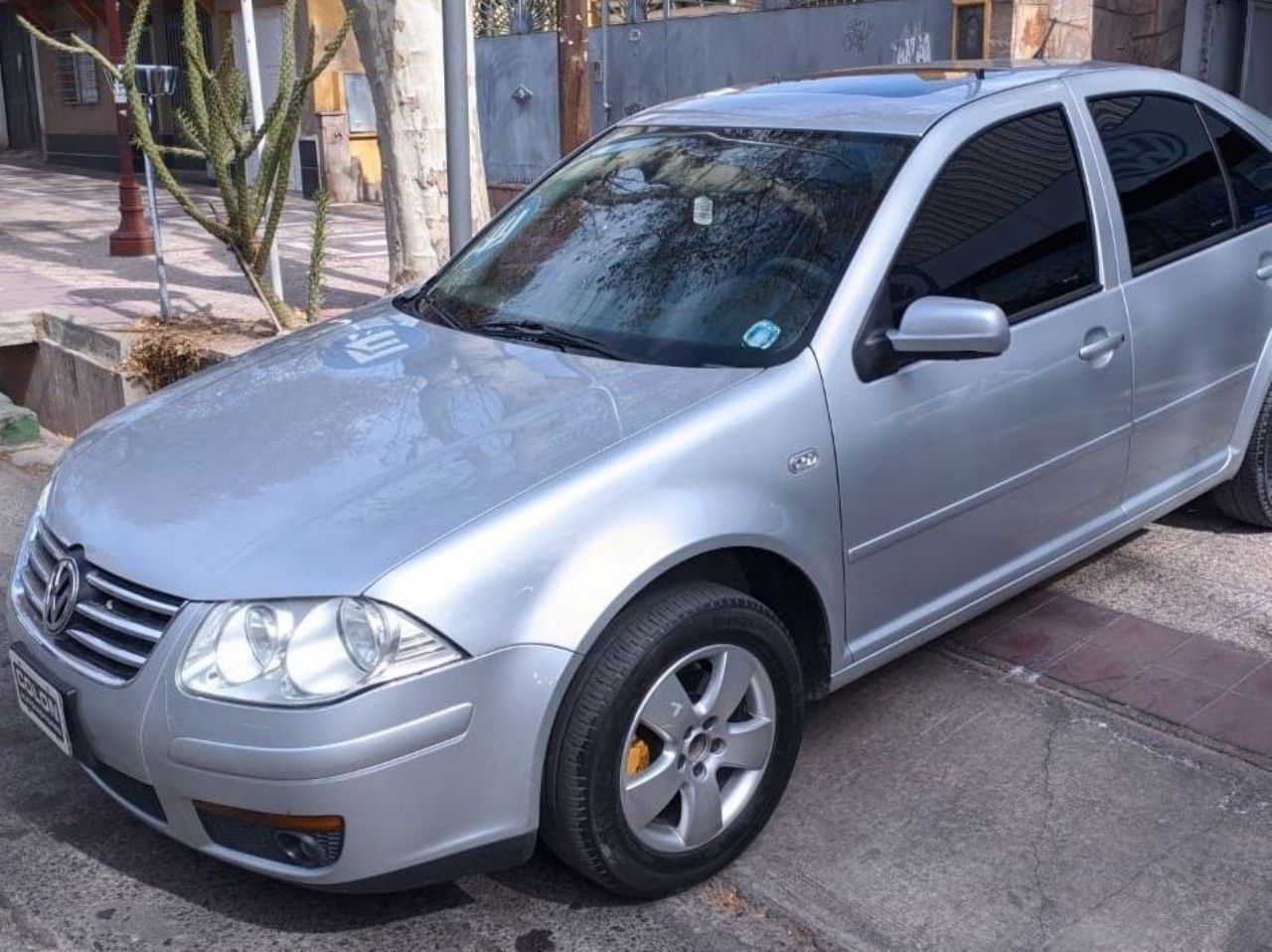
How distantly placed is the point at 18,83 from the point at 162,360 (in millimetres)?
23802

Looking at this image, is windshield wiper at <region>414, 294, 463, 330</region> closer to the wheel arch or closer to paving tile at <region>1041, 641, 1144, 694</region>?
the wheel arch

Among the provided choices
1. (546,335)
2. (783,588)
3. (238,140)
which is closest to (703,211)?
(546,335)

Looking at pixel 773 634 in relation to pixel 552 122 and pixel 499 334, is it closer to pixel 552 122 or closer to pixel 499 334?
pixel 499 334

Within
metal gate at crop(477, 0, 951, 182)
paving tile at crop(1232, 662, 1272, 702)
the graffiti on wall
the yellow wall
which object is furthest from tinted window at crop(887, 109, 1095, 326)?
the yellow wall

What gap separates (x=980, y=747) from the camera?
4.02 m

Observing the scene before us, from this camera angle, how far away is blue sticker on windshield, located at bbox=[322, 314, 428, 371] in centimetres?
401

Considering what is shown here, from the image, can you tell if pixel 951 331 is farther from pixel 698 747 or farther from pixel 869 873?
pixel 869 873

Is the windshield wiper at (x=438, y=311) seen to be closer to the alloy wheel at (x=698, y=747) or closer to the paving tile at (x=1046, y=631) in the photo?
the alloy wheel at (x=698, y=747)

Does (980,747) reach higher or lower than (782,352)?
lower

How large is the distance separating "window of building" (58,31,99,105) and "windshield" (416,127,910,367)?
72.0 ft

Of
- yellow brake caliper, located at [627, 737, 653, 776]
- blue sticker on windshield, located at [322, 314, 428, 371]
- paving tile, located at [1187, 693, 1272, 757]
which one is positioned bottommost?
paving tile, located at [1187, 693, 1272, 757]

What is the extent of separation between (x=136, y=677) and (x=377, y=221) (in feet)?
44.0

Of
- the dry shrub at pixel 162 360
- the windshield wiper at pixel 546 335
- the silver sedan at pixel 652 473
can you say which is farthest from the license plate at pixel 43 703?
the dry shrub at pixel 162 360

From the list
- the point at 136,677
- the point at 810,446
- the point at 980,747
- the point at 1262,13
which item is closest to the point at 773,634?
the point at 810,446
